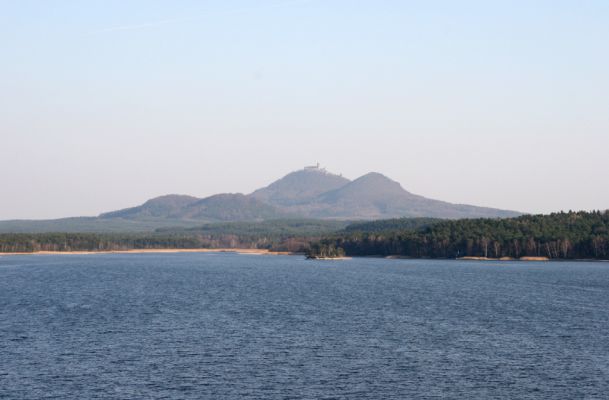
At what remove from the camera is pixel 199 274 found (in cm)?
18712

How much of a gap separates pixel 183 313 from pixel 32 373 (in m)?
37.7

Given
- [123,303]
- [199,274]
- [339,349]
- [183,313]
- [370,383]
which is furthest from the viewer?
[199,274]

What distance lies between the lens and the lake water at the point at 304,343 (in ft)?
183

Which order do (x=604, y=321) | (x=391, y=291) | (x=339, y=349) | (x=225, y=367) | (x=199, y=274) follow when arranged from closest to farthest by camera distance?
1. (x=225, y=367)
2. (x=339, y=349)
3. (x=604, y=321)
4. (x=391, y=291)
5. (x=199, y=274)

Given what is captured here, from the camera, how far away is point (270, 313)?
96750 millimetres

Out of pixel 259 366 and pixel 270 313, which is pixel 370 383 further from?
pixel 270 313

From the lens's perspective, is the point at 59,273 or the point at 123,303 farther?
the point at 59,273

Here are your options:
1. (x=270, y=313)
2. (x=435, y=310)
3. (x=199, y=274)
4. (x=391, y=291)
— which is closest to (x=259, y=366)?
(x=270, y=313)

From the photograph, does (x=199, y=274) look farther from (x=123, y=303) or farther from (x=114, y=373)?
(x=114, y=373)

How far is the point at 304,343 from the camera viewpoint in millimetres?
72875

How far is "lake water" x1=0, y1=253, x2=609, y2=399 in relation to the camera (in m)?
55.7

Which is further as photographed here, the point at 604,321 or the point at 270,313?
the point at 270,313

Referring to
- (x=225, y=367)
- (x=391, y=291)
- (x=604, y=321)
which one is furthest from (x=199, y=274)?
(x=225, y=367)

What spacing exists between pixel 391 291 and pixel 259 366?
71.8 meters
